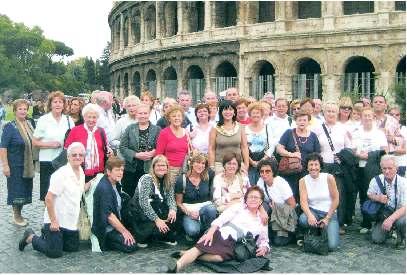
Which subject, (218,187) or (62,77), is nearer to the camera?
(218,187)

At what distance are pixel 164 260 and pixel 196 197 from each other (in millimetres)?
979

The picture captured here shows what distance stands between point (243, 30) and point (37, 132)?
683 inches

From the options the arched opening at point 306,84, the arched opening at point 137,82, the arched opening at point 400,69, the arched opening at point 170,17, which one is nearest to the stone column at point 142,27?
the arched opening at point 170,17

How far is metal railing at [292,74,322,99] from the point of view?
73.8 feet

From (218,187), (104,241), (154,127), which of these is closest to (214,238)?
(218,187)

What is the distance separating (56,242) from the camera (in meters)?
5.93

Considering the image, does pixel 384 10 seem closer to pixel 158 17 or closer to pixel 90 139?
pixel 158 17

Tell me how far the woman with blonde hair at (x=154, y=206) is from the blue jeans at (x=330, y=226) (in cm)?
155

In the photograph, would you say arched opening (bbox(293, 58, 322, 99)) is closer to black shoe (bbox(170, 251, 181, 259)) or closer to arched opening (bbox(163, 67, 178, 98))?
arched opening (bbox(163, 67, 178, 98))

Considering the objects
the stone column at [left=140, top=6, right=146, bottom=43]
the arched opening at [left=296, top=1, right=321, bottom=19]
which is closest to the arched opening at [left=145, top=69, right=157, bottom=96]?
the stone column at [left=140, top=6, right=146, bottom=43]

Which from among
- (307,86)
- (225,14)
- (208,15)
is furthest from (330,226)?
(225,14)

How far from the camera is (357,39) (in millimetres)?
20938

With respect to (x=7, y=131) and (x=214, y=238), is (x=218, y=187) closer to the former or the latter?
(x=214, y=238)

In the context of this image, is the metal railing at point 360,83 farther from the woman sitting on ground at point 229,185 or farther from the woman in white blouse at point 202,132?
the woman sitting on ground at point 229,185
